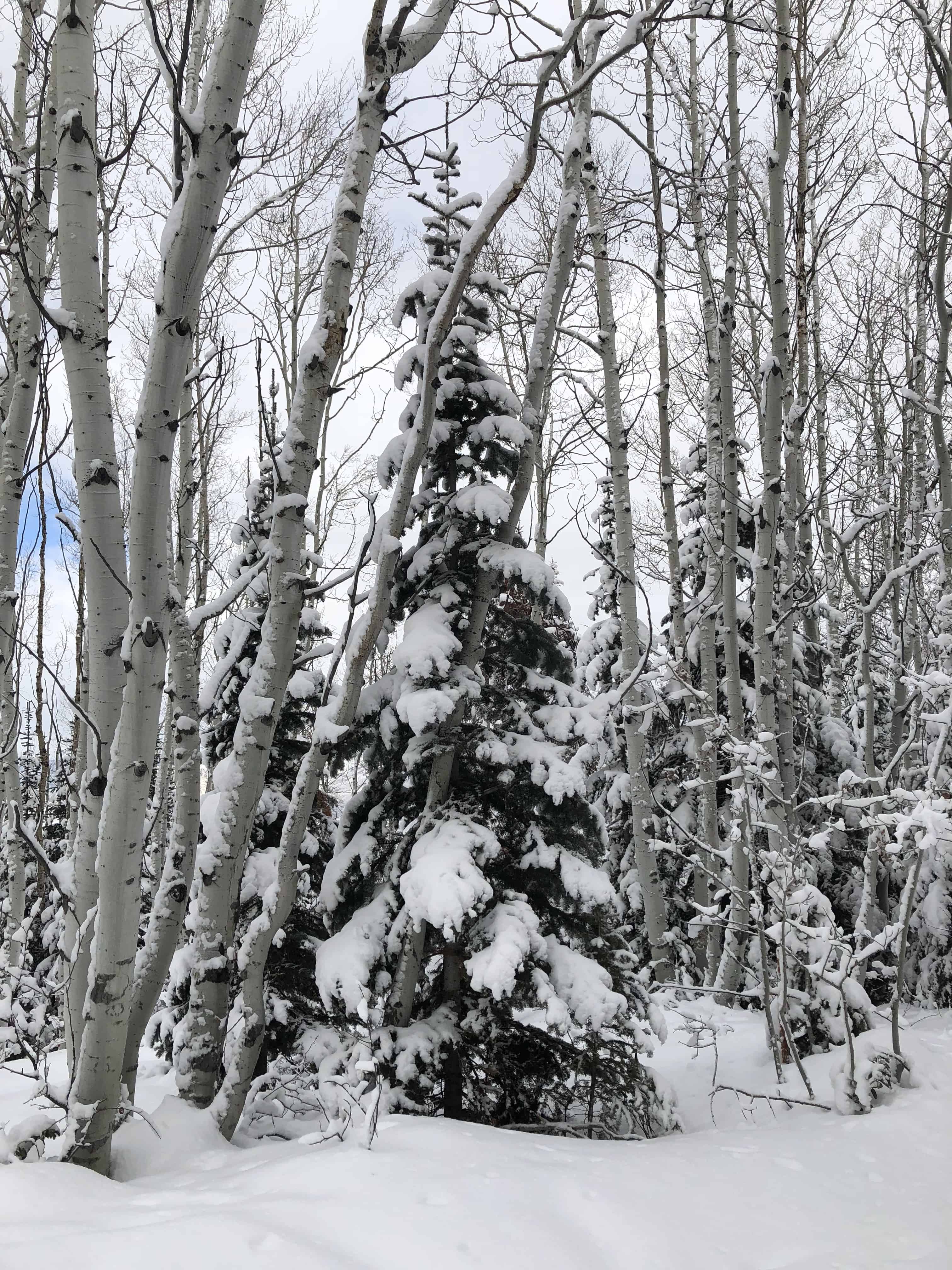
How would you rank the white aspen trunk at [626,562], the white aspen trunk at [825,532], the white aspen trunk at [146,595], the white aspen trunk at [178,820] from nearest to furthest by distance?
the white aspen trunk at [146,595] → the white aspen trunk at [178,820] → the white aspen trunk at [626,562] → the white aspen trunk at [825,532]

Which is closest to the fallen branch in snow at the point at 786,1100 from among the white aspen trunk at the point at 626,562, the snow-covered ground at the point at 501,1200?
the snow-covered ground at the point at 501,1200

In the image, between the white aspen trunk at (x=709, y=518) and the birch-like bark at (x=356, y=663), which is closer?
the birch-like bark at (x=356, y=663)

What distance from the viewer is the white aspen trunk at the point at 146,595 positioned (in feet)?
8.73

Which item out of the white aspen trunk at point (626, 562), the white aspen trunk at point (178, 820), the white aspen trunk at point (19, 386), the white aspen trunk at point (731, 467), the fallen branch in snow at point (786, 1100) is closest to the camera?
the white aspen trunk at point (178, 820)

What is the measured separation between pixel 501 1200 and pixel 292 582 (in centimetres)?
239

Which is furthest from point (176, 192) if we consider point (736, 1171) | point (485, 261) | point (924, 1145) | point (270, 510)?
point (485, 261)

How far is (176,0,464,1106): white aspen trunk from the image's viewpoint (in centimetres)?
346

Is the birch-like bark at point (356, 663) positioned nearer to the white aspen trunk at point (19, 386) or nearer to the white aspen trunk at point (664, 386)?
the white aspen trunk at point (19, 386)

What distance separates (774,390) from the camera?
578cm

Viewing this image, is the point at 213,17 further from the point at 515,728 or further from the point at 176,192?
the point at 515,728

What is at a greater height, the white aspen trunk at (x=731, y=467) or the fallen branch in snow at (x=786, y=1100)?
the white aspen trunk at (x=731, y=467)

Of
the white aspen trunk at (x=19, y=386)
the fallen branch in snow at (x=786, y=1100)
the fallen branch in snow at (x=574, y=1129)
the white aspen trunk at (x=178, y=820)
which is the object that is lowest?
the fallen branch in snow at (x=574, y=1129)

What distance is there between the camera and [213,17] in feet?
27.4

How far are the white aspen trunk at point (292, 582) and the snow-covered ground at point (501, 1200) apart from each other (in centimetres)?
52
